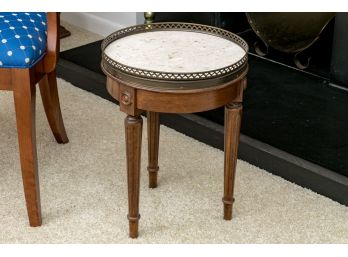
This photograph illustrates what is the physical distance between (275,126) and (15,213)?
102cm

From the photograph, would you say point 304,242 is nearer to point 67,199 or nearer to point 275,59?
point 67,199

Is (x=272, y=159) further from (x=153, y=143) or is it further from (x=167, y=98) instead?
(x=167, y=98)

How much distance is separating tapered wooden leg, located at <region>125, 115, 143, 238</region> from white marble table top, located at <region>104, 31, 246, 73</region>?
16cm

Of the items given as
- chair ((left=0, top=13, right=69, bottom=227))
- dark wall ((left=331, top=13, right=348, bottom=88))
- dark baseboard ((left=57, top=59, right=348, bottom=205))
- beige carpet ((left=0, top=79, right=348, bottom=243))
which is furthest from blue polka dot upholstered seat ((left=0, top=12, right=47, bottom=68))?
dark wall ((left=331, top=13, right=348, bottom=88))

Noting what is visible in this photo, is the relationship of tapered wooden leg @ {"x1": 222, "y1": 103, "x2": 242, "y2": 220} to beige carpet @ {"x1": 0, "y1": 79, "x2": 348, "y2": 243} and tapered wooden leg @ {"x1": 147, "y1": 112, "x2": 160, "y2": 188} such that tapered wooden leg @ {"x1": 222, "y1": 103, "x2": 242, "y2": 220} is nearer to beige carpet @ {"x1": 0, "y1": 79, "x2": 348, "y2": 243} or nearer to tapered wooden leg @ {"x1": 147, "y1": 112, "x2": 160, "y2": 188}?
beige carpet @ {"x1": 0, "y1": 79, "x2": 348, "y2": 243}

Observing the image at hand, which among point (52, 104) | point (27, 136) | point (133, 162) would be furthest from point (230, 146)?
point (52, 104)

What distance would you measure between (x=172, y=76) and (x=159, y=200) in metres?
0.64

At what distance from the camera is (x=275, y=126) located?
266cm

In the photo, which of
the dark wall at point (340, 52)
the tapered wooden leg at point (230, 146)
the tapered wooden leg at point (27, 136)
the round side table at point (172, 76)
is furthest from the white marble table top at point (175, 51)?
the dark wall at point (340, 52)

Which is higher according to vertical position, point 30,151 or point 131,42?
point 131,42

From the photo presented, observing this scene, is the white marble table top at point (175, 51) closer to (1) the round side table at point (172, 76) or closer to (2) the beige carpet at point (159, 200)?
(1) the round side table at point (172, 76)

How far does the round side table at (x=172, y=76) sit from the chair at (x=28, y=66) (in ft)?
0.78

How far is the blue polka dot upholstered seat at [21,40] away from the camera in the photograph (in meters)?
2.04

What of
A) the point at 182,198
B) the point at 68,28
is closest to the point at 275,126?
the point at 182,198
